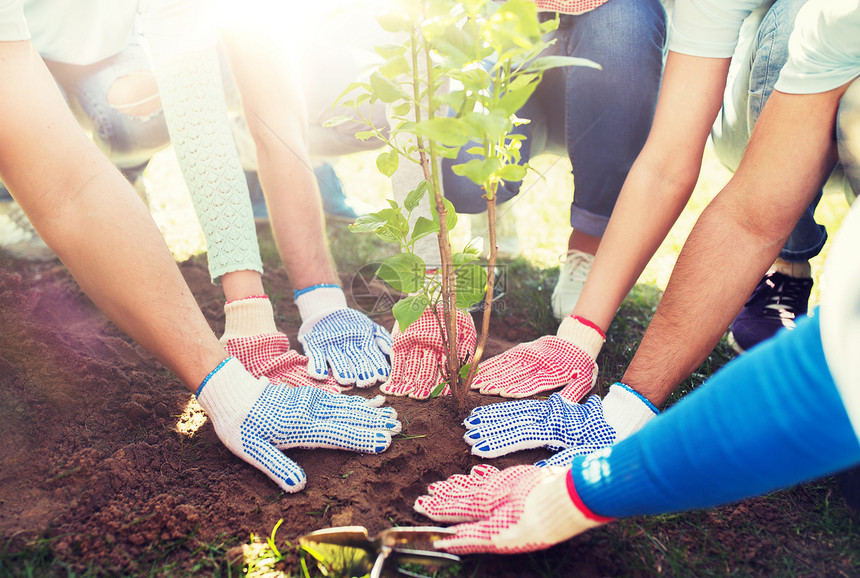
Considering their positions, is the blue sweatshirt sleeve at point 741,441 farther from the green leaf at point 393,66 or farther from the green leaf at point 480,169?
the green leaf at point 393,66

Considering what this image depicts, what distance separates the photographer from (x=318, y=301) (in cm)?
185

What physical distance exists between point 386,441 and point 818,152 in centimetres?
115

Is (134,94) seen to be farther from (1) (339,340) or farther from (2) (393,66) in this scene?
(2) (393,66)

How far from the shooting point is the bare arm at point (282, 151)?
1.80 meters

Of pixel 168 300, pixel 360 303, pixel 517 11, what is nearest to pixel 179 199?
pixel 360 303

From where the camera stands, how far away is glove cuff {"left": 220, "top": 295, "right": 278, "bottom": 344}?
Result: 1.64 metres

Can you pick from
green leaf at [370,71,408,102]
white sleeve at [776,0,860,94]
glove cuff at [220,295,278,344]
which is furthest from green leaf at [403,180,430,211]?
white sleeve at [776,0,860,94]

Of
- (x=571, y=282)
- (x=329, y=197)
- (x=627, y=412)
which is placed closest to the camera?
(x=627, y=412)

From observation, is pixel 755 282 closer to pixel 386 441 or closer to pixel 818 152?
pixel 818 152

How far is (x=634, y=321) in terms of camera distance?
2115mm

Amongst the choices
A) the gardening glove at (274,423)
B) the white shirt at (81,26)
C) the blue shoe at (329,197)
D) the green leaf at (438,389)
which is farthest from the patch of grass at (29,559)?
the blue shoe at (329,197)

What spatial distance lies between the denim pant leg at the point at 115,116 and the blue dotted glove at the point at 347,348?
1306mm

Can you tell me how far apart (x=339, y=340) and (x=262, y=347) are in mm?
239

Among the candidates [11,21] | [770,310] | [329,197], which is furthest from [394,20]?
[329,197]
